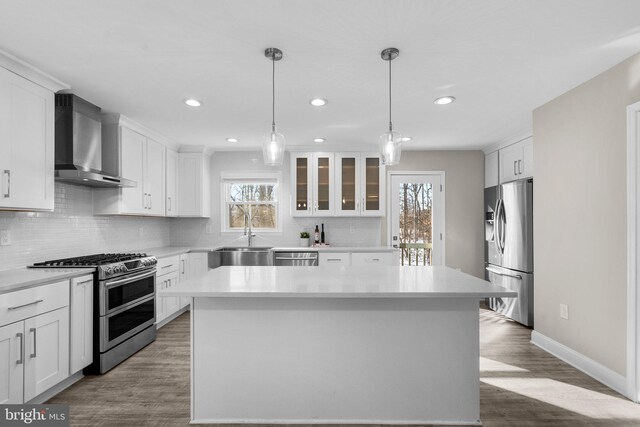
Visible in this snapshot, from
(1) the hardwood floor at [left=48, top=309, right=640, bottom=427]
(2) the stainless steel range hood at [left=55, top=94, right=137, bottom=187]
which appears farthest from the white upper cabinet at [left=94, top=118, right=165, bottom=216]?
(1) the hardwood floor at [left=48, top=309, right=640, bottom=427]

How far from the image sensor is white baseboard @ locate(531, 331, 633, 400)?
2.52 meters

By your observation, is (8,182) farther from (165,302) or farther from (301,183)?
(301,183)

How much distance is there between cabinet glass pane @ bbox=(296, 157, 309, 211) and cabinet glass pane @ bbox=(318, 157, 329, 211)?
0.19 m

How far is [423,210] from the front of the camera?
546 cm

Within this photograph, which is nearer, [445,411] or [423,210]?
[445,411]

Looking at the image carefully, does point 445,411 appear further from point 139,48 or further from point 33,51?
point 33,51

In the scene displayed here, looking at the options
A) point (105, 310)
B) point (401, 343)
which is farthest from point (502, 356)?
point (105, 310)

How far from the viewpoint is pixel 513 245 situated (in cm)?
418

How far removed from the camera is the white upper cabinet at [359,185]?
503 centimetres

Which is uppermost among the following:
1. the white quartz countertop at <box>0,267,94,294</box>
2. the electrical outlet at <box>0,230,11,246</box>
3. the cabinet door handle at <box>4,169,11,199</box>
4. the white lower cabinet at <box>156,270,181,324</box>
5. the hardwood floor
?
the cabinet door handle at <box>4,169,11,199</box>

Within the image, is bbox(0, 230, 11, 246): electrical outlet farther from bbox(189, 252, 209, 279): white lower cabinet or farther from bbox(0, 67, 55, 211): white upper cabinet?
bbox(189, 252, 209, 279): white lower cabinet

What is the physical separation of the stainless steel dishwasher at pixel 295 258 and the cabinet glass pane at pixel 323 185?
0.71 meters

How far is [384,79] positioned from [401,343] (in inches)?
75.6

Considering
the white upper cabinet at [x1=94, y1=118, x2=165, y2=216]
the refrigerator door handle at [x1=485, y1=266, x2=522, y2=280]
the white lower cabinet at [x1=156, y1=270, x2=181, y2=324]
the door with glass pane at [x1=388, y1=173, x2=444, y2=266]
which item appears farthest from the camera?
the door with glass pane at [x1=388, y1=173, x2=444, y2=266]
